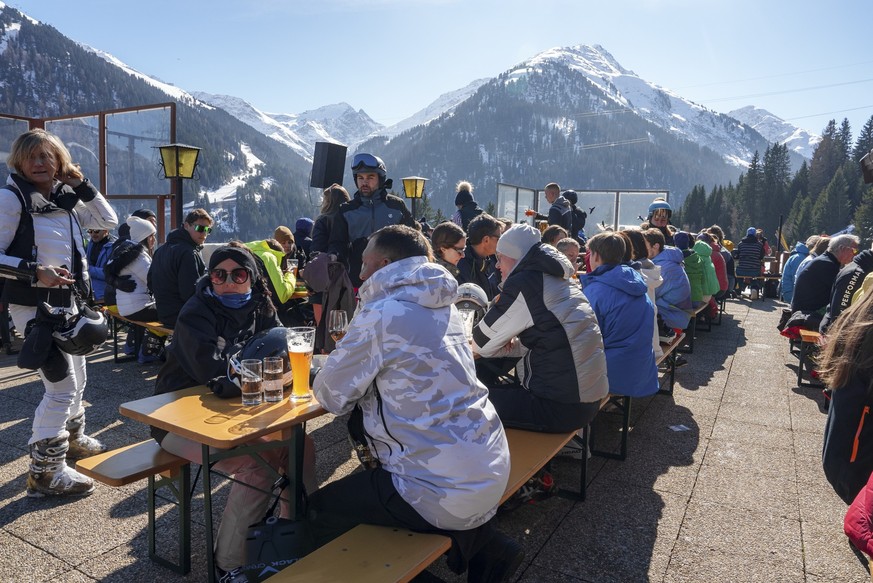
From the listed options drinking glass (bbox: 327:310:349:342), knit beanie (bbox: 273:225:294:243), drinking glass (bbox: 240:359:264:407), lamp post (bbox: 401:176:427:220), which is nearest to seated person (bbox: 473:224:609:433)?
drinking glass (bbox: 327:310:349:342)

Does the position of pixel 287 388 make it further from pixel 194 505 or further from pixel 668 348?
pixel 668 348

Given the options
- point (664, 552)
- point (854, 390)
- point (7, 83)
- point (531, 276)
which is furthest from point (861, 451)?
point (7, 83)

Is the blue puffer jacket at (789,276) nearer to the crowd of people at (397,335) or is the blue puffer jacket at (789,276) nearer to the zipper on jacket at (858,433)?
the crowd of people at (397,335)

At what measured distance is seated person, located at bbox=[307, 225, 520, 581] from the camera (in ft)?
6.59

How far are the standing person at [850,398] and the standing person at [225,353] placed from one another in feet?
7.06

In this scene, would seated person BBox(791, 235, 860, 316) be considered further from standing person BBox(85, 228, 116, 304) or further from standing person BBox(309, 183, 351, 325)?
standing person BBox(85, 228, 116, 304)

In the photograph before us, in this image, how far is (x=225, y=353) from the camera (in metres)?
2.74

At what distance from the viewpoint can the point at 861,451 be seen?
2.01 meters

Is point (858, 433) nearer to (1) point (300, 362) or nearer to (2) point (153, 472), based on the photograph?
(1) point (300, 362)

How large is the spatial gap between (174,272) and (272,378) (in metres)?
3.30

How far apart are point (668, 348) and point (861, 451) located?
3409mm

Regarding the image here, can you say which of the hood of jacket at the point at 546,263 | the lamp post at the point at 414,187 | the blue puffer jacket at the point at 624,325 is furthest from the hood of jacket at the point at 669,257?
the lamp post at the point at 414,187

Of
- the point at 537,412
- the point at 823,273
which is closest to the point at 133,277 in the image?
the point at 537,412

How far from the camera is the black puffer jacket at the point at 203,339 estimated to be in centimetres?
267
